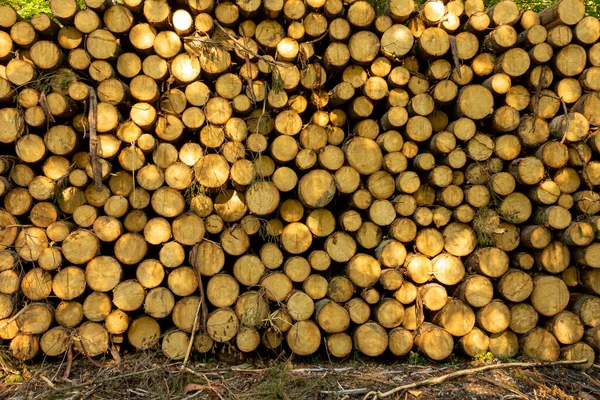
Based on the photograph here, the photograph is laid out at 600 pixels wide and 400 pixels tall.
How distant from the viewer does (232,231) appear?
3559 mm

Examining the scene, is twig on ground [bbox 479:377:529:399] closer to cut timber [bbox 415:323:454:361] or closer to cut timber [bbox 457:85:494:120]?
cut timber [bbox 415:323:454:361]

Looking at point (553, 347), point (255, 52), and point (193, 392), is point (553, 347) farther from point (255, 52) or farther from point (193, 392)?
point (255, 52)

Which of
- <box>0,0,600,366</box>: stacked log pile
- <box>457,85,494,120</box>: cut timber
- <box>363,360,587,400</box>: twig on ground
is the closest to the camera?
<box>363,360,587,400</box>: twig on ground

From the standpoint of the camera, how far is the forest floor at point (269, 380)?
2.99m

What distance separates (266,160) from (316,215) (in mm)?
607

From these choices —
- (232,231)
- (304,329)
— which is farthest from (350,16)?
(304,329)

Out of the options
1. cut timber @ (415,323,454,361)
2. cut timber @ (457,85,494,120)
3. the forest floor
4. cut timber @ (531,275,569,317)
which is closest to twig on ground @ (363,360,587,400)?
the forest floor

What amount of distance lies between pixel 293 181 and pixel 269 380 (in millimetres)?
1500

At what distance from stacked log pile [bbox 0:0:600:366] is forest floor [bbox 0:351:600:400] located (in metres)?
0.14

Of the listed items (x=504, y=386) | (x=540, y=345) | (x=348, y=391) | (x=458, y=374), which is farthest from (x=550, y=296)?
(x=348, y=391)

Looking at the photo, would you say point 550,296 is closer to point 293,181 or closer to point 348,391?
point 348,391

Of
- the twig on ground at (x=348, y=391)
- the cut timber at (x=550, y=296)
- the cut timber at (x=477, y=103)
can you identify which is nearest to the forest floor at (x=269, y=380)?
the twig on ground at (x=348, y=391)

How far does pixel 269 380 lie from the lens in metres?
3.13

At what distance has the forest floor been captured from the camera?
2986mm
